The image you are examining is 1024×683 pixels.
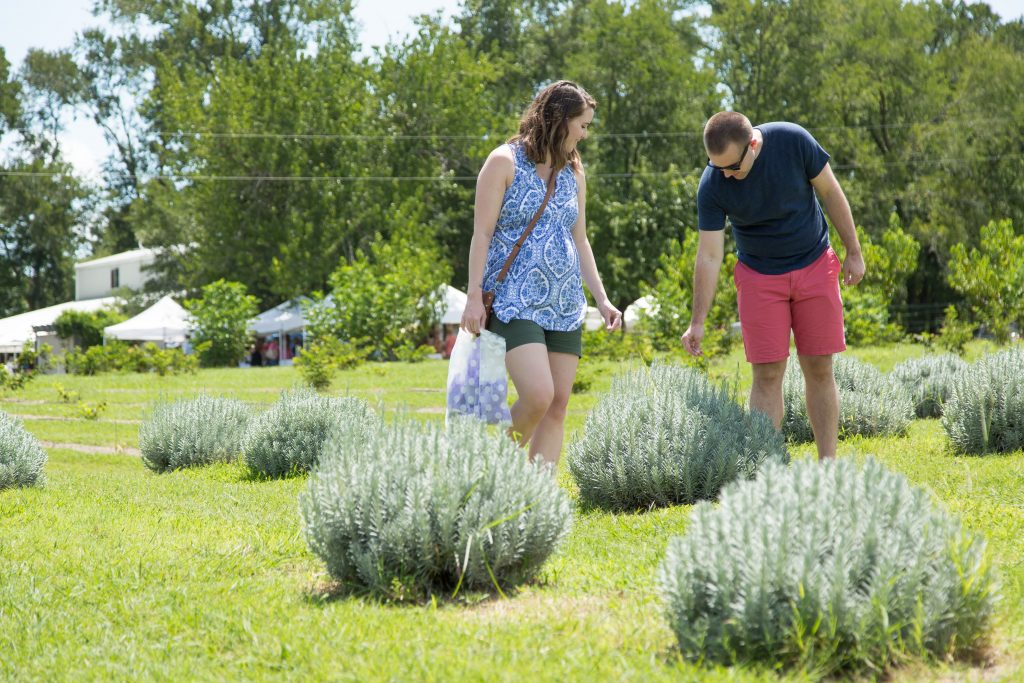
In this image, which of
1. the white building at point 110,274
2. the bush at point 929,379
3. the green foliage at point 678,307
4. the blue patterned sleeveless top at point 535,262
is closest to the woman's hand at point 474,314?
the blue patterned sleeveless top at point 535,262

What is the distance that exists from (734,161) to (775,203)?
0.35 metres

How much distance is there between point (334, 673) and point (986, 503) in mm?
A: 3320

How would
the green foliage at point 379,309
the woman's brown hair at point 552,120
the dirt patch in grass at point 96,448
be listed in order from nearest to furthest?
the woman's brown hair at point 552,120
the dirt patch in grass at point 96,448
the green foliage at point 379,309

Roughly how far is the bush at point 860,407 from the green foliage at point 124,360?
17.9 m

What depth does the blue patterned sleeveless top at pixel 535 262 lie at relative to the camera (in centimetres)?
464

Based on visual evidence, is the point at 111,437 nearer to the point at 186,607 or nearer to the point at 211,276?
the point at 186,607

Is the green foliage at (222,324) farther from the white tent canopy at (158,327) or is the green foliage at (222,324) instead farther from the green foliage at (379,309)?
the white tent canopy at (158,327)

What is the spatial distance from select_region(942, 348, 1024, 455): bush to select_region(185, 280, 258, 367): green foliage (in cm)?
2393

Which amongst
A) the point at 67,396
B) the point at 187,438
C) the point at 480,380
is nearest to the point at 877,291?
the point at 67,396

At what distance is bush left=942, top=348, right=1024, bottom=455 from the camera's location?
21.2 ft

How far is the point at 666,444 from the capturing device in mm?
5027

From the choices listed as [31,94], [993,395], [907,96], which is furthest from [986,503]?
[31,94]

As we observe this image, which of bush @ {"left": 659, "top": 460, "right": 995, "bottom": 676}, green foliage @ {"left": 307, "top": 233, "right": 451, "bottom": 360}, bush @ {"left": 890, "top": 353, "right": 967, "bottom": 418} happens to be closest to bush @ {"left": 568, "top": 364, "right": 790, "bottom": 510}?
bush @ {"left": 659, "top": 460, "right": 995, "bottom": 676}

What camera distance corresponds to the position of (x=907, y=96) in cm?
3553
